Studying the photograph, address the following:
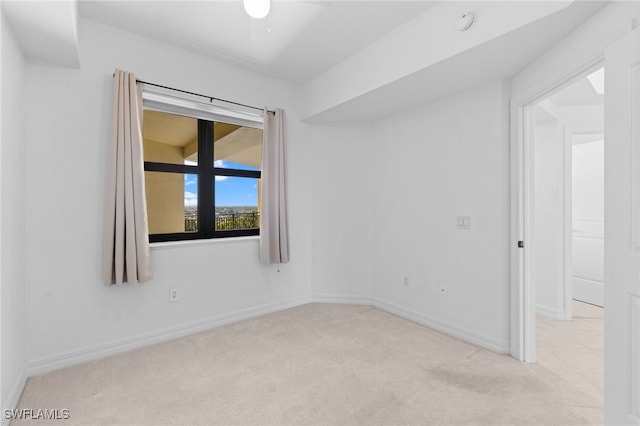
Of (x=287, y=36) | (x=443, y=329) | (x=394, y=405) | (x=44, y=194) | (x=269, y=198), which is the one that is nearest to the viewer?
(x=394, y=405)

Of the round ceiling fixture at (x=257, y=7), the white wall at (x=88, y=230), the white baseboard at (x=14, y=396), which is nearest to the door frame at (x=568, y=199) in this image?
the round ceiling fixture at (x=257, y=7)

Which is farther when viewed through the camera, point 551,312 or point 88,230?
point 551,312

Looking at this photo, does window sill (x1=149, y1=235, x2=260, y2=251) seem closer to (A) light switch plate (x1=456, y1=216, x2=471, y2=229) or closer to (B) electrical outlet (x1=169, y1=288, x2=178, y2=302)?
(B) electrical outlet (x1=169, y1=288, x2=178, y2=302)

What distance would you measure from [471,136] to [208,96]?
2.52m

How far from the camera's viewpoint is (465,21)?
1.96 metres

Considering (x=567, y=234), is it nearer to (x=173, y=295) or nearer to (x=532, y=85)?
(x=532, y=85)

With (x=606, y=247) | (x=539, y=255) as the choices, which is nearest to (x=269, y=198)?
(x=606, y=247)

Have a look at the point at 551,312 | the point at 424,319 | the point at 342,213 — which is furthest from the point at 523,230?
the point at 342,213

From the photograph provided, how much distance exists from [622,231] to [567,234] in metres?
2.24

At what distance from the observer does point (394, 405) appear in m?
1.82

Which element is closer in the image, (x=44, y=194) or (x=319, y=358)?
(x=44, y=194)

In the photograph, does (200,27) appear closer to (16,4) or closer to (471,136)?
(16,4)

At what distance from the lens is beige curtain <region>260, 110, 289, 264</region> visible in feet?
10.9

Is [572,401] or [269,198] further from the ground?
[269,198]
